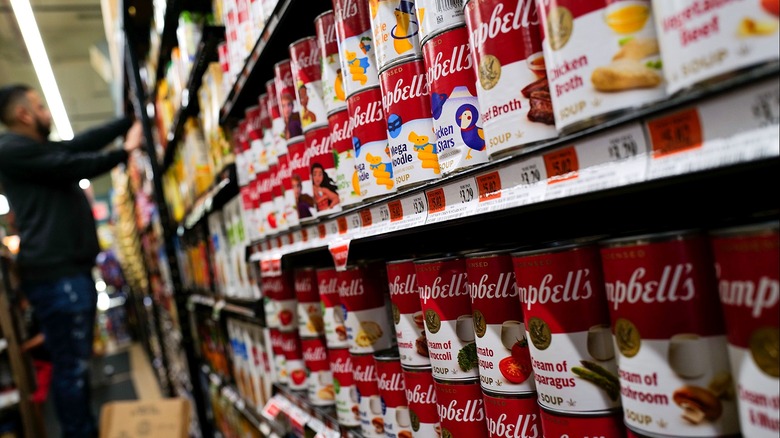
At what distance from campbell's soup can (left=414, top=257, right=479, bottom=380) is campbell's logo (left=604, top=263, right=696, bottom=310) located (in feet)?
1.15

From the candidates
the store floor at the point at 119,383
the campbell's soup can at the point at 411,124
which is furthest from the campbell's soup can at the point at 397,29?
the store floor at the point at 119,383

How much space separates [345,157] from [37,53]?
6689mm

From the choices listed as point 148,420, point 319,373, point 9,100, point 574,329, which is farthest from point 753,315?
point 9,100

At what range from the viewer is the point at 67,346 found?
322 cm

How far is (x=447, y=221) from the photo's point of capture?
86 cm

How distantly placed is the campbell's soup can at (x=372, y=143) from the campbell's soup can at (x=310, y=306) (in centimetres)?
56

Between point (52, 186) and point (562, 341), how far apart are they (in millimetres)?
3575

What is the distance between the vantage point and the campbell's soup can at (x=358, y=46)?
1085 mm

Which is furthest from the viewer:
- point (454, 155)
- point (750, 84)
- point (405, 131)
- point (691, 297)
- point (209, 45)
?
point (209, 45)

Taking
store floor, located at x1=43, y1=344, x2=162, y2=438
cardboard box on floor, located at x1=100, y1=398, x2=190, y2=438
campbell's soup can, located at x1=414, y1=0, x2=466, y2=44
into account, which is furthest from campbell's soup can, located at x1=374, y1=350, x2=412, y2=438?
store floor, located at x1=43, y1=344, x2=162, y2=438

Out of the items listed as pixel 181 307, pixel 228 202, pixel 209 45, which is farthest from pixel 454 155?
pixel 181 307

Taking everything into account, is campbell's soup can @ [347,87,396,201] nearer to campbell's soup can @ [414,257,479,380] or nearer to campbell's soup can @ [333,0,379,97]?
campbell's soup can @ [333,0,379,97]

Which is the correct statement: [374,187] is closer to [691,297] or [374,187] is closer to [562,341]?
[562,341]

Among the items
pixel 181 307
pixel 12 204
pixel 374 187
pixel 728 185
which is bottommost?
pixel 181 307
